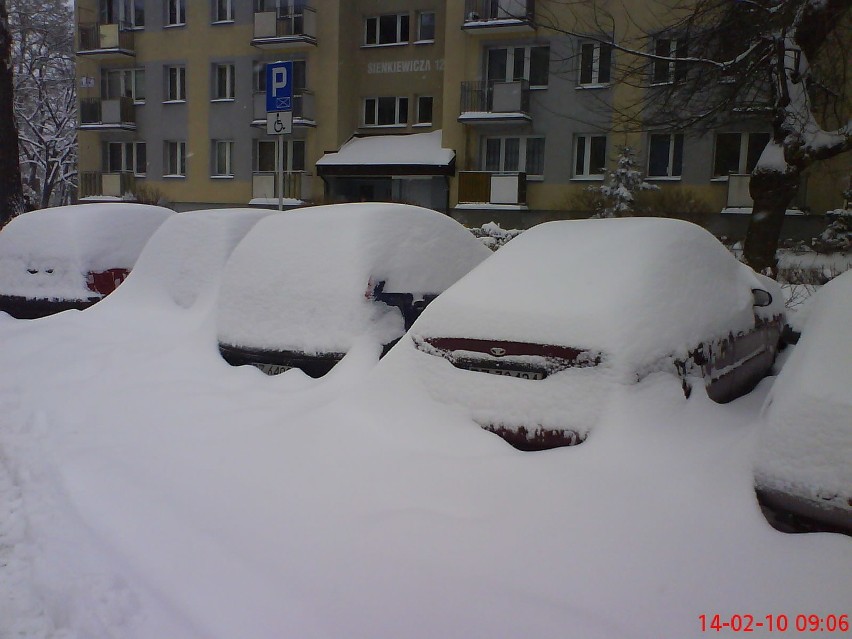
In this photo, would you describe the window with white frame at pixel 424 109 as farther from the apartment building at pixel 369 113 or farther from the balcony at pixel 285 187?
the balcony at pixel 285 187

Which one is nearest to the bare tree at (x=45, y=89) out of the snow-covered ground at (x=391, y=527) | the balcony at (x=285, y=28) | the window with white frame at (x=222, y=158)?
the window with white frame at (x=222, y=158)

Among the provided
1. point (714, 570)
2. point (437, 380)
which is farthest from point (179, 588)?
point (714, 570)

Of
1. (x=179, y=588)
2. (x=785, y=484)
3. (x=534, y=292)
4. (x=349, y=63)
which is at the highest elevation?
(x=349, y=63)

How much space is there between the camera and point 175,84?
98.0 ft

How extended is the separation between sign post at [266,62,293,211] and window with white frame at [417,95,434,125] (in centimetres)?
1815

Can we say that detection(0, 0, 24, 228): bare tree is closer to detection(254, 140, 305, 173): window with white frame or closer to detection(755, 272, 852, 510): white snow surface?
detection(254, 140, 305, 173): window with white frame

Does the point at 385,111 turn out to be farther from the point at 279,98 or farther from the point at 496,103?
the point at 279,98

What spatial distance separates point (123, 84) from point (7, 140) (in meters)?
16.3

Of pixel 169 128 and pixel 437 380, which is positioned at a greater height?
pixel 169 128

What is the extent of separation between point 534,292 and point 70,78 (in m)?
42.9

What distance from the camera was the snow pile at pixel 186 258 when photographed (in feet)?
24.6

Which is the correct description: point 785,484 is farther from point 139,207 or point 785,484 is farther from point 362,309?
point 139,207

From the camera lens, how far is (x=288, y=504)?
151 inches

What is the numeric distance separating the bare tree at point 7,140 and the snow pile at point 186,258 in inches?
391
